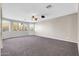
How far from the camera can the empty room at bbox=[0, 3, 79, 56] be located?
3.65m

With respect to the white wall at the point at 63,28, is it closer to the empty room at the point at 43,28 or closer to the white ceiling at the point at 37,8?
the empty room at the point at 43,28

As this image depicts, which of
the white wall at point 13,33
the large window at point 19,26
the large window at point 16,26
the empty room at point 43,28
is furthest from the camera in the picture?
the large window at point 19,26

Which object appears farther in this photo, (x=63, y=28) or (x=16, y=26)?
(x=16, y=26)

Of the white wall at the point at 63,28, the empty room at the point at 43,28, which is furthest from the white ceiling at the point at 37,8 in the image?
the white wall at the point at 63,28

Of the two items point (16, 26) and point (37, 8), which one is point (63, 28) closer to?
point (37, 8)

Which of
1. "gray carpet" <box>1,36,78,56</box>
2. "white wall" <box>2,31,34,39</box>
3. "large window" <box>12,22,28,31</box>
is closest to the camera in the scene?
"gray carpet" <box>1,36,78,56</box>

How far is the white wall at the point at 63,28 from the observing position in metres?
5.42

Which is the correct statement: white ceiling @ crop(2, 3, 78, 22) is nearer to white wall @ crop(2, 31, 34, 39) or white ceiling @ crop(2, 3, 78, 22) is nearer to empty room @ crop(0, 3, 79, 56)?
empty room @ crop(0, 3, 79, 56)

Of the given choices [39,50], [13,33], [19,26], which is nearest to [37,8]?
[39,50]

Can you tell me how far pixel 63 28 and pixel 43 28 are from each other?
10.7 feet

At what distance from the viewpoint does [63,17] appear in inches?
246

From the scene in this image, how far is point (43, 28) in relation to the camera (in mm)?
9180

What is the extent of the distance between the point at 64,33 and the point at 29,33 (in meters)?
6.37

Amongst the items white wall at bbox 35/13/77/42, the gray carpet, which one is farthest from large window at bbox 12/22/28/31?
the gray carpet
